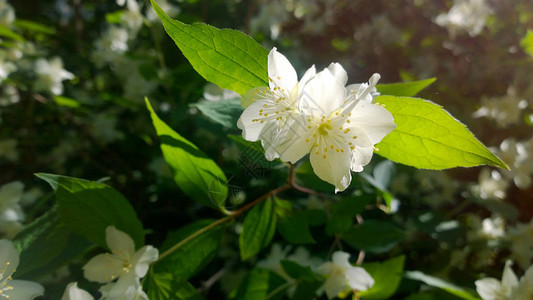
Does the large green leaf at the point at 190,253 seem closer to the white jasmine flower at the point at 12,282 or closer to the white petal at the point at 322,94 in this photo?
the white jasmine flower at the point at 12,282

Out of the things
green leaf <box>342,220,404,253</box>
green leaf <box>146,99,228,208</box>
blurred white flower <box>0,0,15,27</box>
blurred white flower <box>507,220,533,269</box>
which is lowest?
blurred white flower <box>507,220,533,269</box>

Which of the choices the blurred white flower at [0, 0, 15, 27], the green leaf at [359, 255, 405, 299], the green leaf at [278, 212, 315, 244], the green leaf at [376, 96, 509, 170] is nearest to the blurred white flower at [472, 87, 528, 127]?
the green leaf at [359, 255, 405, 299]

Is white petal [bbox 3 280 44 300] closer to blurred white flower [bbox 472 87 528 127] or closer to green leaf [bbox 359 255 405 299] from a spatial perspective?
green leaf [bbox 359 255 405 299]

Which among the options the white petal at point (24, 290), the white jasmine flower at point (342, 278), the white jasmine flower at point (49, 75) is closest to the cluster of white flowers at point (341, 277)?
the white jasmine flower at point (342, 278)

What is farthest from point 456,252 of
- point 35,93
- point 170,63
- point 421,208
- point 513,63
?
point 35,93

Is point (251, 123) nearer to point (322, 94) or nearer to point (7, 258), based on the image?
point (322, 94)

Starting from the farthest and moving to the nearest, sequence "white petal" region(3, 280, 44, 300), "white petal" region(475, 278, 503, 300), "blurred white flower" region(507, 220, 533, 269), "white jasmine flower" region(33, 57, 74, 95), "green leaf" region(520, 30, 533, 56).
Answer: "green leaf" region(520, 30, 533, 56), "white jasmine flower" region(33, 57, 74, 95), "blurred white flower" region(507, 220, 533, 269), "white petal" region(475, 278, 503, 300), "white petal" region(3, 280, 44, 300)

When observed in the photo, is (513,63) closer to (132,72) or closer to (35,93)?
(132,72)
